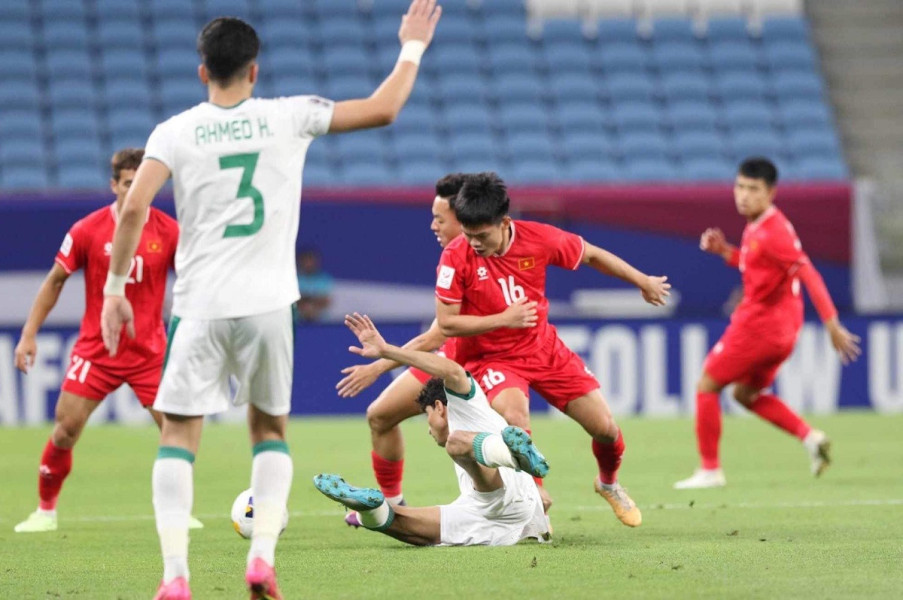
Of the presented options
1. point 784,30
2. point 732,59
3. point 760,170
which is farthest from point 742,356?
point 784,30

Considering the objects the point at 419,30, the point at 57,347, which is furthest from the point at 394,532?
the point at 57,347

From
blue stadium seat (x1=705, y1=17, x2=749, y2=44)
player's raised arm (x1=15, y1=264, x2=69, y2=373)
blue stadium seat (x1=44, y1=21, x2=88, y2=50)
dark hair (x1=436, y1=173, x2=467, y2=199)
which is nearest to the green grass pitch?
player's raised arm (x1=15, y1=264, x2=69, y2=373)

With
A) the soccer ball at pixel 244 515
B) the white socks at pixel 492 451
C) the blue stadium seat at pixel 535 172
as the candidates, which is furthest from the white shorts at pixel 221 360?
the blue stadium seat at pixel 535 172

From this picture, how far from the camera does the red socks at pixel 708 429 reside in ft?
32.0

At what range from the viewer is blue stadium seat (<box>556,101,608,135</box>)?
66.7ft

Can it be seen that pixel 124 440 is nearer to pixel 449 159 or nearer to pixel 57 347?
pixel 57 347

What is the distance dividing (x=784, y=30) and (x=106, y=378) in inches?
640

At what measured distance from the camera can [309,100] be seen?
510cm

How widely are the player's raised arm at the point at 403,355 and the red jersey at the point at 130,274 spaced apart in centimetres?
187

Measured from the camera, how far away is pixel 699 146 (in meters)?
20.1

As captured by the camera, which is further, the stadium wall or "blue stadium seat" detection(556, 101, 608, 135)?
"blue stadium seat" detection(556, 101, 608, 135)

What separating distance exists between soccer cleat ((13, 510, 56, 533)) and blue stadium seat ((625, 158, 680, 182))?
1270 cm

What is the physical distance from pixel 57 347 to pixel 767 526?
9118 millimetres

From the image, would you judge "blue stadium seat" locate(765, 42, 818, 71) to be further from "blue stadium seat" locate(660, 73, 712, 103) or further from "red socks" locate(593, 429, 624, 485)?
"red socks" locate(593, 429, 624, 485)
